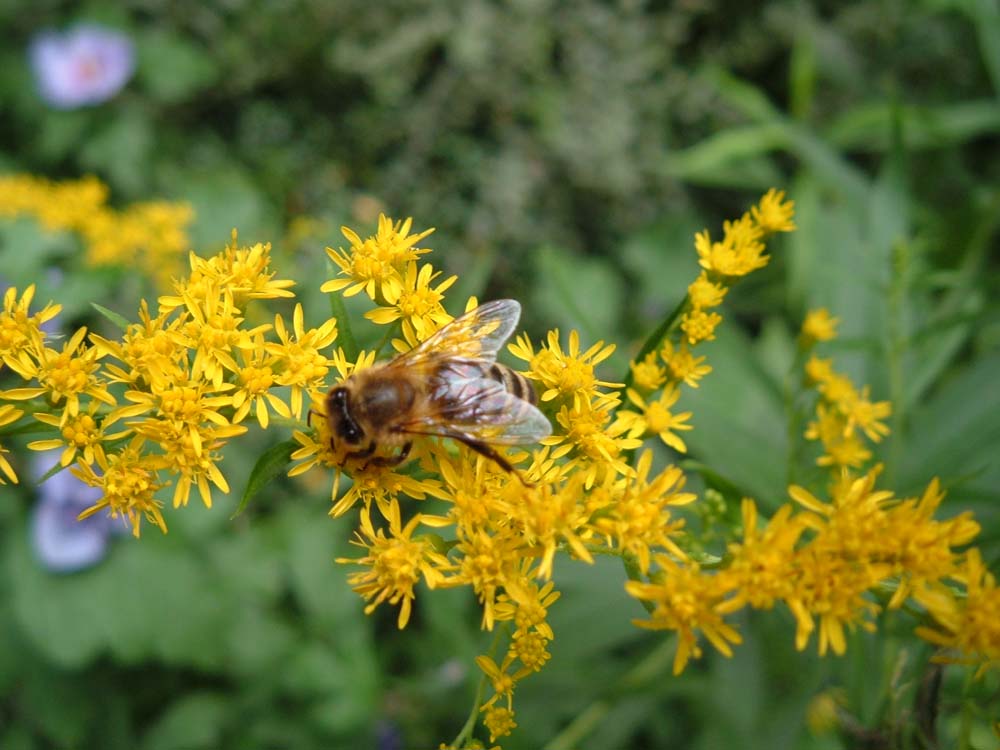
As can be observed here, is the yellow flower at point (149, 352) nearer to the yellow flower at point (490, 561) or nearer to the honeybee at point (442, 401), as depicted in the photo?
the honeybee at point (442, 401)

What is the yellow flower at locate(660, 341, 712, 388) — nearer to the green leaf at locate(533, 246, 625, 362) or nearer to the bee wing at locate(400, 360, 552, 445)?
the bee wing at locate(400, 360, 552, 445)

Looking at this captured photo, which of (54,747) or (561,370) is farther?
Result: (54,747)

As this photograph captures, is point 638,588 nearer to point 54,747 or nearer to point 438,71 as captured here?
point 54,747

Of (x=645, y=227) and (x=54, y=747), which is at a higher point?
(x=645, y=227)

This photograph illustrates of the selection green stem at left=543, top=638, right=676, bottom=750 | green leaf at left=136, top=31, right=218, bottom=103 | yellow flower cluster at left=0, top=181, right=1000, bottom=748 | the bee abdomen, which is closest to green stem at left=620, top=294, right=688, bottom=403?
yellow flower cluster at left=0, top=181, right=1000, bottom=748

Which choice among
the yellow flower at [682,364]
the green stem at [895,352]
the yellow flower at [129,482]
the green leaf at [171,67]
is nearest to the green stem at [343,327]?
the yellow flower at [129,482]

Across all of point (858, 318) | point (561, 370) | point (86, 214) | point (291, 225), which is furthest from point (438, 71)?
point (561, 370)
